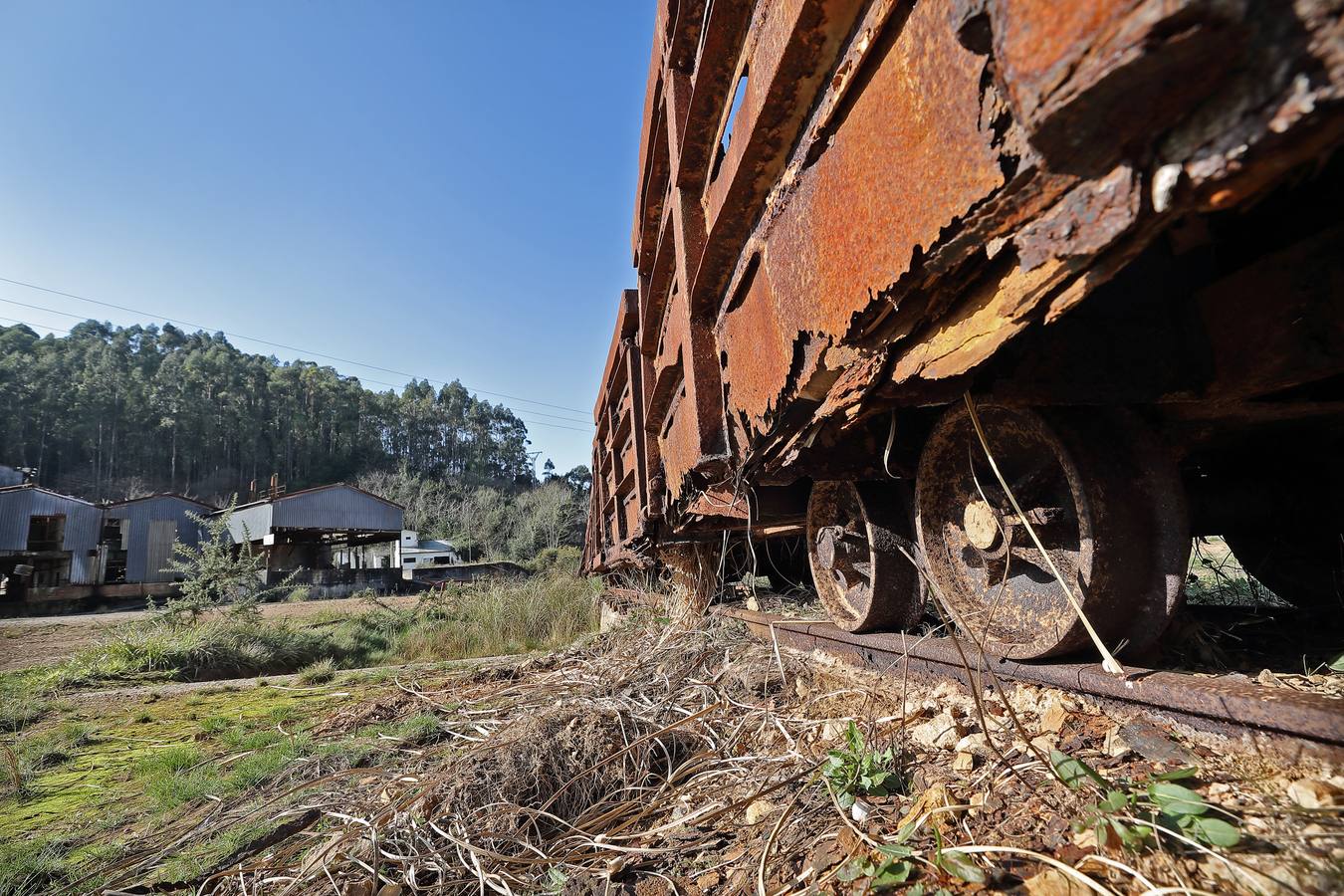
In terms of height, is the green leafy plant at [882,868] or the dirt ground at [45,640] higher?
the green leafy plant at [882,868]

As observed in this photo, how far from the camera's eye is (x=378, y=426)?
80.2 metres

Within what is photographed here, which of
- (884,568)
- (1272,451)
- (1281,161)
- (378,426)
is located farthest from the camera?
(378,426)

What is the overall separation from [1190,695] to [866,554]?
4.24 ft

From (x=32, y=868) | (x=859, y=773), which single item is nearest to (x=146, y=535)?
(x=32, y=868)

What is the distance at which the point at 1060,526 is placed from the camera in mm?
1550

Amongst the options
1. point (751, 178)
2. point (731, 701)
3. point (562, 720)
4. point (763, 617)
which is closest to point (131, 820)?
point (562, 720)

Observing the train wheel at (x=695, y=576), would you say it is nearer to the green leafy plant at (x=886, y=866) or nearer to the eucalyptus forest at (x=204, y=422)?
the green leafy plant at (x=886, y=866)

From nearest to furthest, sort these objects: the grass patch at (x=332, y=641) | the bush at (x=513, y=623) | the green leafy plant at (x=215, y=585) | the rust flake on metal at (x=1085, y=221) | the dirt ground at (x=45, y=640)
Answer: the rust flake on metal at (x=1085, y=221) → the grass patch at (x=332, y=641) → the bush at (x=513, y=623) → the dirt ground at (x=45, y=640) → the green leafy plant at (x=215, y=585)

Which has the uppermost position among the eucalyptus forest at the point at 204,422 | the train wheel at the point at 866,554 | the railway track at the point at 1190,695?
the eucalyptus forest at the point at 204,422

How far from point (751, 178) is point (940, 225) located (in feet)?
3.40

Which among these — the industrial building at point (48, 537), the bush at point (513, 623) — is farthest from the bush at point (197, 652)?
the industrial building at point (48, 537)

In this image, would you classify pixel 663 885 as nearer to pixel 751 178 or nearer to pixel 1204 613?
pixel 751 178

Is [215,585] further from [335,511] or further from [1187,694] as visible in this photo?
[335,511]

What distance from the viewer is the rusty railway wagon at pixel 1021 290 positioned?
1.98 ft
